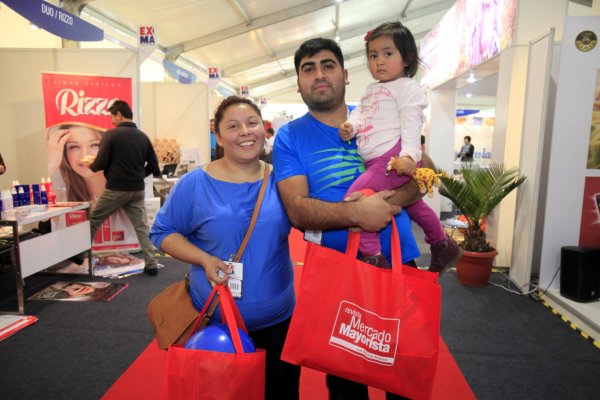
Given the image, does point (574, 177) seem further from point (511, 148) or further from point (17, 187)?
point (17, 187)

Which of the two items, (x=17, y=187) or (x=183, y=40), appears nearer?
(x=17, y=187)

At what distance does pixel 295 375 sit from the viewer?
62.4 inches

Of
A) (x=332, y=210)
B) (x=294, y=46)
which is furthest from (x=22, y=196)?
(x=294, y=46)

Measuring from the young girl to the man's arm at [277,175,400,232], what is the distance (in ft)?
0.32

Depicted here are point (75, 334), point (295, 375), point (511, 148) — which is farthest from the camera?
point (511, 148)

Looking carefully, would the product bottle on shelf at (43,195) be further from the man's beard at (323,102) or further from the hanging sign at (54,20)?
the man's beard at (323,102)

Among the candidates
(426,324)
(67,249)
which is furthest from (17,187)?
(426,324)

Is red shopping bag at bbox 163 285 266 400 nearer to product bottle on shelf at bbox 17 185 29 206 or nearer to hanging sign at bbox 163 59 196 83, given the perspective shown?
product bottle on shelf at bbox 17 185 29 206

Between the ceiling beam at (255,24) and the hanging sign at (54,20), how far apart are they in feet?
19.5

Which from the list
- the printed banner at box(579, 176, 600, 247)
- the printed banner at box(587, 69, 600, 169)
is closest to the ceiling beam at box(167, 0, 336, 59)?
the printed banner at box(587, 69, 600, 169)

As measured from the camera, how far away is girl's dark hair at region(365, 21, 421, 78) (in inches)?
58.3

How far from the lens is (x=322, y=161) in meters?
1.39

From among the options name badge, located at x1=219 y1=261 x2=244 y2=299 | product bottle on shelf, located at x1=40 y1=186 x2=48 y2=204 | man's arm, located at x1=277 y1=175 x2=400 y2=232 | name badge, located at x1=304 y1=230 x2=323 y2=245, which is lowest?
name badge, located at x1=219 y1=261 x2=244 y2=299

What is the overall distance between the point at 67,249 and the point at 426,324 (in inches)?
162
